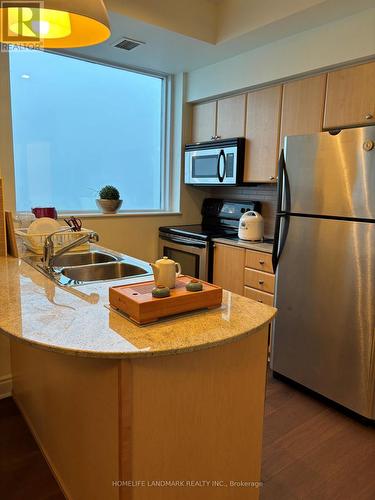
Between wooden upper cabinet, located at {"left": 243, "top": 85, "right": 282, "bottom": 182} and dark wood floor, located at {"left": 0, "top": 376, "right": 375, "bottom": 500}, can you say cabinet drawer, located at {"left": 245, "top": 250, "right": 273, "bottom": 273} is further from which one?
dark wood floor, located at {"left": 0, "top": 376, "right": 375, "bottom": 500}

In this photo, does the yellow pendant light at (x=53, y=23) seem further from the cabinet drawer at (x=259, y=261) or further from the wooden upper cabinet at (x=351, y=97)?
the cabinet drawer at (x=259, y=261)

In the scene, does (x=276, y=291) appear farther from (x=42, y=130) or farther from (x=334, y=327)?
(x=42, y=130)

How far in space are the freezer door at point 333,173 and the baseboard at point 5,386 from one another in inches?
82.0

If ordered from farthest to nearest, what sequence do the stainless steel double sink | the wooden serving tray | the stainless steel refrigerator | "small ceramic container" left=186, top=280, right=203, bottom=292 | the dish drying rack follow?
the dish drying rack, the stainless steel refrigerator, the stainless steel double sink, "small ceramic container" left=186, top=280, right=203, bottom=292, the wooden serving tray

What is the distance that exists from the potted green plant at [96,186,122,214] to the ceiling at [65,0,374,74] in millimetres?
1180

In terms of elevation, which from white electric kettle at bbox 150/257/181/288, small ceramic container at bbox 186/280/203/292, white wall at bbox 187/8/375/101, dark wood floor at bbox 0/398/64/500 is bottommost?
dark wood floor at bbox 0/398/64/500

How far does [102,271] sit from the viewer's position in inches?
84.6

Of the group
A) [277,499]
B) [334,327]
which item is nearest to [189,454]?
[277,499]

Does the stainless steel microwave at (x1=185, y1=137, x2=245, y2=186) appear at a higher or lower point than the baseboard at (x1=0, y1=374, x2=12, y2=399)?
higher

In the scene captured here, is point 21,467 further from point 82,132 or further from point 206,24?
point 206,24

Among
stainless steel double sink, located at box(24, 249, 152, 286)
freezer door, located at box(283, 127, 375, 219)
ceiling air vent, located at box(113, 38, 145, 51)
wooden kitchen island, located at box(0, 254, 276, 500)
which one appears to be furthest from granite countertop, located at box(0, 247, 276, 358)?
ceiling air vent, located at box(113, 38, 145, 51)

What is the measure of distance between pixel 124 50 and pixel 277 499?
3.32 metres

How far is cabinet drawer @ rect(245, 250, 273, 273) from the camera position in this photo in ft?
9.19

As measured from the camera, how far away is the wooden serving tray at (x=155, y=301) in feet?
4.04
